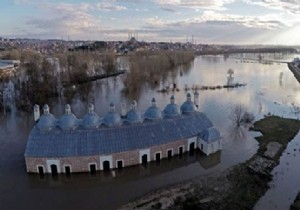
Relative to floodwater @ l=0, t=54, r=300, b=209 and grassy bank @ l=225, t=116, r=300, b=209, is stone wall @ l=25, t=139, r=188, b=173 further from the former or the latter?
grassy bank @ l=225, t=116, r=300, b=209

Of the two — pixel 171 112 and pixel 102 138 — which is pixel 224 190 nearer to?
pixel 171 112

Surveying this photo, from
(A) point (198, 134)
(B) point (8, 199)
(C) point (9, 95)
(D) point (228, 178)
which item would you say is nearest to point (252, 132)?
(A) point (198, 134)

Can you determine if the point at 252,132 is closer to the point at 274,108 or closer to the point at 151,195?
the point at 274,108

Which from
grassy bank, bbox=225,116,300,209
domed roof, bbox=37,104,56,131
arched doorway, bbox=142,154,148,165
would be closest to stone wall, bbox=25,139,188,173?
arched doorway, bbox=142,154,148,165

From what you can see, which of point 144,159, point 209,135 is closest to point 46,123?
point 144,159

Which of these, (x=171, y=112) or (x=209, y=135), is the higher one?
(x=171, y=112)

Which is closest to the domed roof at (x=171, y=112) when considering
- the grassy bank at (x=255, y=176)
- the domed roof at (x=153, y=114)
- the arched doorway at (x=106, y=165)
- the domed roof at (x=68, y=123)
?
the domed roof at (x=153, y=114)
